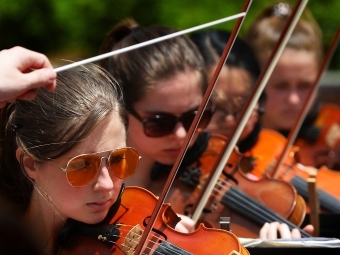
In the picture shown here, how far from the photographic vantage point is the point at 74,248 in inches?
71.7

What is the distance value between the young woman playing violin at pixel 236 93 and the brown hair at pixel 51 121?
1018 mm

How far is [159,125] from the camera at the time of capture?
96.7 inches

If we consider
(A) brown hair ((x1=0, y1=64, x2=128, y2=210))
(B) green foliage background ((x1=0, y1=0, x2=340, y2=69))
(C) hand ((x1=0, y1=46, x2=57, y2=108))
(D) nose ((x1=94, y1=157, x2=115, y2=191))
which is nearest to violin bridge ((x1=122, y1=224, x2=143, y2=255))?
(D) nose ((x1=94, y1=157, x2=115, y2=191))

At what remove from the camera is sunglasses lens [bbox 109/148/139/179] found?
1820mm

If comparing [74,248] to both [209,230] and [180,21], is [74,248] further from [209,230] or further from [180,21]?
[180,21]

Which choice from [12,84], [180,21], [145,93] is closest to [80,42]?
[180,21]

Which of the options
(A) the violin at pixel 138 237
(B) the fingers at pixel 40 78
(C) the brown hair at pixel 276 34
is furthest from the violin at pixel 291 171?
(B) the fingers at pixel 40 78

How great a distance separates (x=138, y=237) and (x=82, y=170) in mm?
189

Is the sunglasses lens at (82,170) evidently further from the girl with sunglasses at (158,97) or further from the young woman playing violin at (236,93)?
the young woman playing violin at (236,93)

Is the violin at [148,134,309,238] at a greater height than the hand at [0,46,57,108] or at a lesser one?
lesser

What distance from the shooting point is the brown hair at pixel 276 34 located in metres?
3.65

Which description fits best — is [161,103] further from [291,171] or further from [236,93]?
[291,171]

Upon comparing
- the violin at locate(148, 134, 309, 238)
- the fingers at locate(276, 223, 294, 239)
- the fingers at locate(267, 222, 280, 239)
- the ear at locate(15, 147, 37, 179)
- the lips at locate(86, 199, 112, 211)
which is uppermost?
the ear at locate(15, 147, 37, 179)

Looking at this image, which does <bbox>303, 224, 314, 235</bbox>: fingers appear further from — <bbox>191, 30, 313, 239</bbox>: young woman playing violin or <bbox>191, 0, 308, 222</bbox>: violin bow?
<bbox>191, 30, 313, 239</bbox>: young woman playing violin
